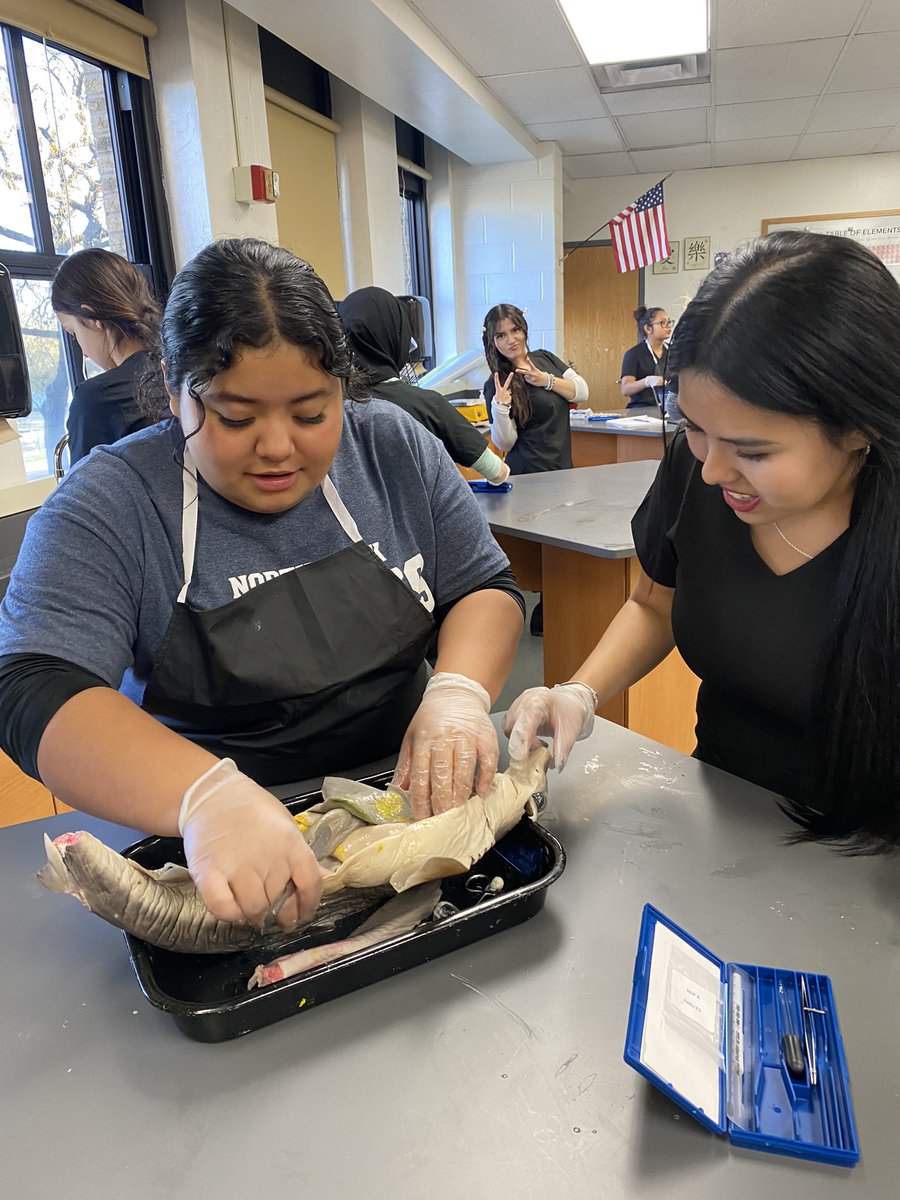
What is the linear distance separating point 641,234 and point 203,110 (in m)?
4.02

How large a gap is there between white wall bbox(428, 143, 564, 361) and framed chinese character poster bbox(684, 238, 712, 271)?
204 cm

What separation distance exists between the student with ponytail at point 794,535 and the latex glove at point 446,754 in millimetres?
62

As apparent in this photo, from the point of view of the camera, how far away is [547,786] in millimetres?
1117

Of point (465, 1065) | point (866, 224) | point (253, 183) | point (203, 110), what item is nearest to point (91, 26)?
point (203, 110)

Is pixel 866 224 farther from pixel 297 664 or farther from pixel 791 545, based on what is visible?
pixel 297 664

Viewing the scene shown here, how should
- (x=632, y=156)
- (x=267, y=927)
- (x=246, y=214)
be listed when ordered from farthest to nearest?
(x=632, y=156)
(x=246, y=214)
(x=267, y=927)

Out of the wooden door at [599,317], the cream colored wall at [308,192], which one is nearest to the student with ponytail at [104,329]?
the cream colored wall at [308,192]

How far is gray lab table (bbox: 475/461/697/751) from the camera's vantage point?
2438 mm

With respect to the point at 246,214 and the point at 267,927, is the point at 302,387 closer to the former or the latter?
the point at 267,927

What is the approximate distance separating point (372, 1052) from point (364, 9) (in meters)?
4.10

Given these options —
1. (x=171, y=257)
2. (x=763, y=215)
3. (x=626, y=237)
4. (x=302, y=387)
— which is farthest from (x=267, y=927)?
(x=763, y=215)

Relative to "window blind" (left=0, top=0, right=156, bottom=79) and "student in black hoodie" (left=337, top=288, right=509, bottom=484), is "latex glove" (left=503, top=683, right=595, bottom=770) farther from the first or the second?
"window blind" (left=0, top=0, right=156, bottom=79)

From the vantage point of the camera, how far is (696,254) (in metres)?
8.52

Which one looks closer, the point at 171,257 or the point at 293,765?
the point at 293,765
